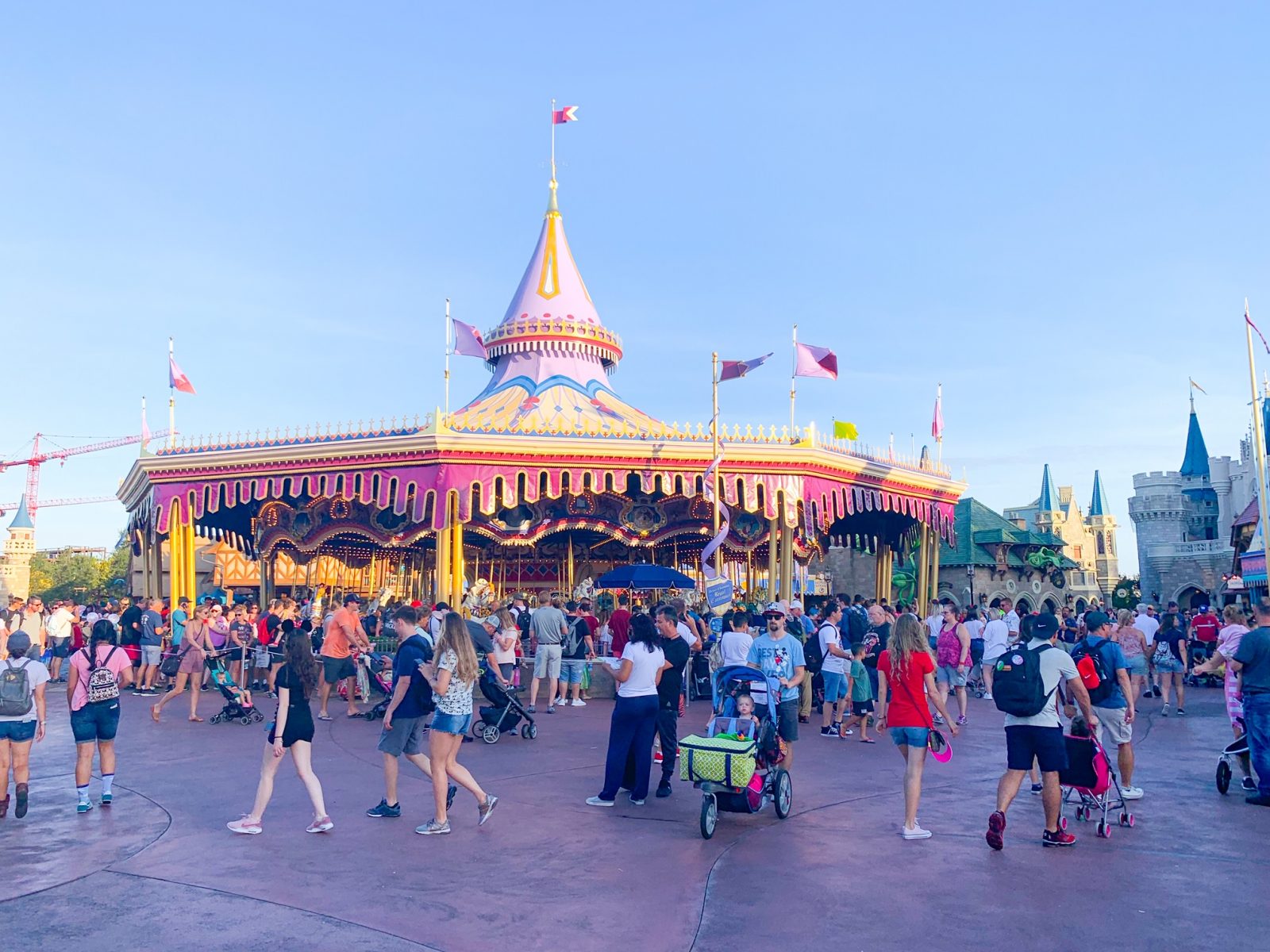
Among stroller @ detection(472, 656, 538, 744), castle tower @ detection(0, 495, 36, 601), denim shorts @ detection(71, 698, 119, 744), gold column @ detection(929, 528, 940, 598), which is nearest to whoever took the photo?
denim shorts @ detection(71, 698, 119, 744)

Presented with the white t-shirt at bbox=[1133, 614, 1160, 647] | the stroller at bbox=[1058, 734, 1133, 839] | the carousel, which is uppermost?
the carousel

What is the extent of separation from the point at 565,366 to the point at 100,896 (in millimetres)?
23355

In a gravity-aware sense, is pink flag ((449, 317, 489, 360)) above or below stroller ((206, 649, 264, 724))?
above

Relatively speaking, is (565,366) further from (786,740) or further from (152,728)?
(786,740)

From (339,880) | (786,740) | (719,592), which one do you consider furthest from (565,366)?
(339,880)

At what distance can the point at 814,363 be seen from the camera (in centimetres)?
2498

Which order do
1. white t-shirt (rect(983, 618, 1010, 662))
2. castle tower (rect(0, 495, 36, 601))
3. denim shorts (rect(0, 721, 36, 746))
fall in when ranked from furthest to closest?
castle tower (rect(0, 495, 36, 601)) < white t-shirt (rect(983, 618, 1010, 662)) < denim shorts (rect(0, 721, 36, 746))

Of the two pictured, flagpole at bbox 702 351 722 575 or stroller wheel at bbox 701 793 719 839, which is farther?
flagpole at bbox 702 351 722 575

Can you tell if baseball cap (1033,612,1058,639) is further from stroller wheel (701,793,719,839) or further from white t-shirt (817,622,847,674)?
white t-shirt (817,622,847,674)

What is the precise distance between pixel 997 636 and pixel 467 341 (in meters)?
16.1

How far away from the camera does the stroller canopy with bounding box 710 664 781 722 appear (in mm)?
8359

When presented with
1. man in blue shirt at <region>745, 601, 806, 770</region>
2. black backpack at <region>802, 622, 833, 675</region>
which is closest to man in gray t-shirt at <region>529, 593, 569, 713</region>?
black backpack at <region>802, 622, 833, 675</region>

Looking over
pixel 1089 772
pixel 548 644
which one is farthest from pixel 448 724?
pixel 548 644

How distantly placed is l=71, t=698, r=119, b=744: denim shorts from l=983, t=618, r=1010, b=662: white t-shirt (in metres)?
12.3
